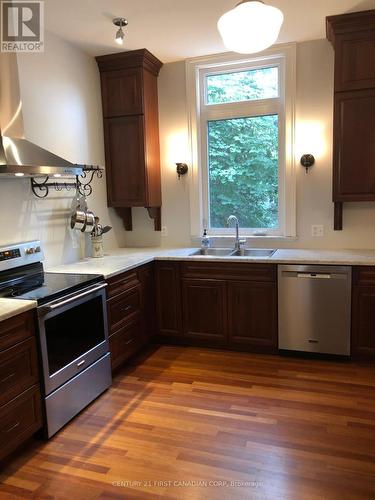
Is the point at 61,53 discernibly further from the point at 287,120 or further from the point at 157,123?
the point at 287,120

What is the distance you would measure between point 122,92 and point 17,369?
266cm

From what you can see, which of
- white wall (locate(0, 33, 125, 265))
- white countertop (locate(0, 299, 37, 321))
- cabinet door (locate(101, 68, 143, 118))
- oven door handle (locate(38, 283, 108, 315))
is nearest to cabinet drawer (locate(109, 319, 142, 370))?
oven door handle (locate(38, 283, 108, 315))

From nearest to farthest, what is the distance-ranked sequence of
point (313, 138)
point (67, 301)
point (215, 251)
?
point (67, 301), point (313, 138), point (215, 251)

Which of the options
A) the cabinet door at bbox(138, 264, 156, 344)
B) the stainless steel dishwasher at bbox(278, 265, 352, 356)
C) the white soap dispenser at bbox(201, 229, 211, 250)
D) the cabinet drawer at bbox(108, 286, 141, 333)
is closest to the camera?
the cabinet drawer at bbox(108, 286, 141, 333)

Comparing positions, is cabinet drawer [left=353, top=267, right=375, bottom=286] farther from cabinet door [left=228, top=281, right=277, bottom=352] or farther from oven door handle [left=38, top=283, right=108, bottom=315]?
oven door handle [left=38, top=283, right=108, bottom=315]

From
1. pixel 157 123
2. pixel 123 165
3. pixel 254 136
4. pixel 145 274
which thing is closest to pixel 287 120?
pixel 254 136

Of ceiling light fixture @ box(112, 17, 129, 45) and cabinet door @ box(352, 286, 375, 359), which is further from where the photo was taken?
cabinet door @ box(352, 286, 375, 359)

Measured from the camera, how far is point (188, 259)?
3.43 metres

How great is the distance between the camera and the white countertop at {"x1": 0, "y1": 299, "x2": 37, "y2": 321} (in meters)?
1.97

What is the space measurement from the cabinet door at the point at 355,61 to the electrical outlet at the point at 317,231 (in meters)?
1.15

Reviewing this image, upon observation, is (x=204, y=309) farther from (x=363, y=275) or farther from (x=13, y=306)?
(x=13, y=306)

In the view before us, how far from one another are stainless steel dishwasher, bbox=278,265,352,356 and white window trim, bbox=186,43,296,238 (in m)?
0.67

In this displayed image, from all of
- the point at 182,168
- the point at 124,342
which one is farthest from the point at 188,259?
the point at 182,168

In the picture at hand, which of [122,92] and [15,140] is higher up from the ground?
[122,92]
